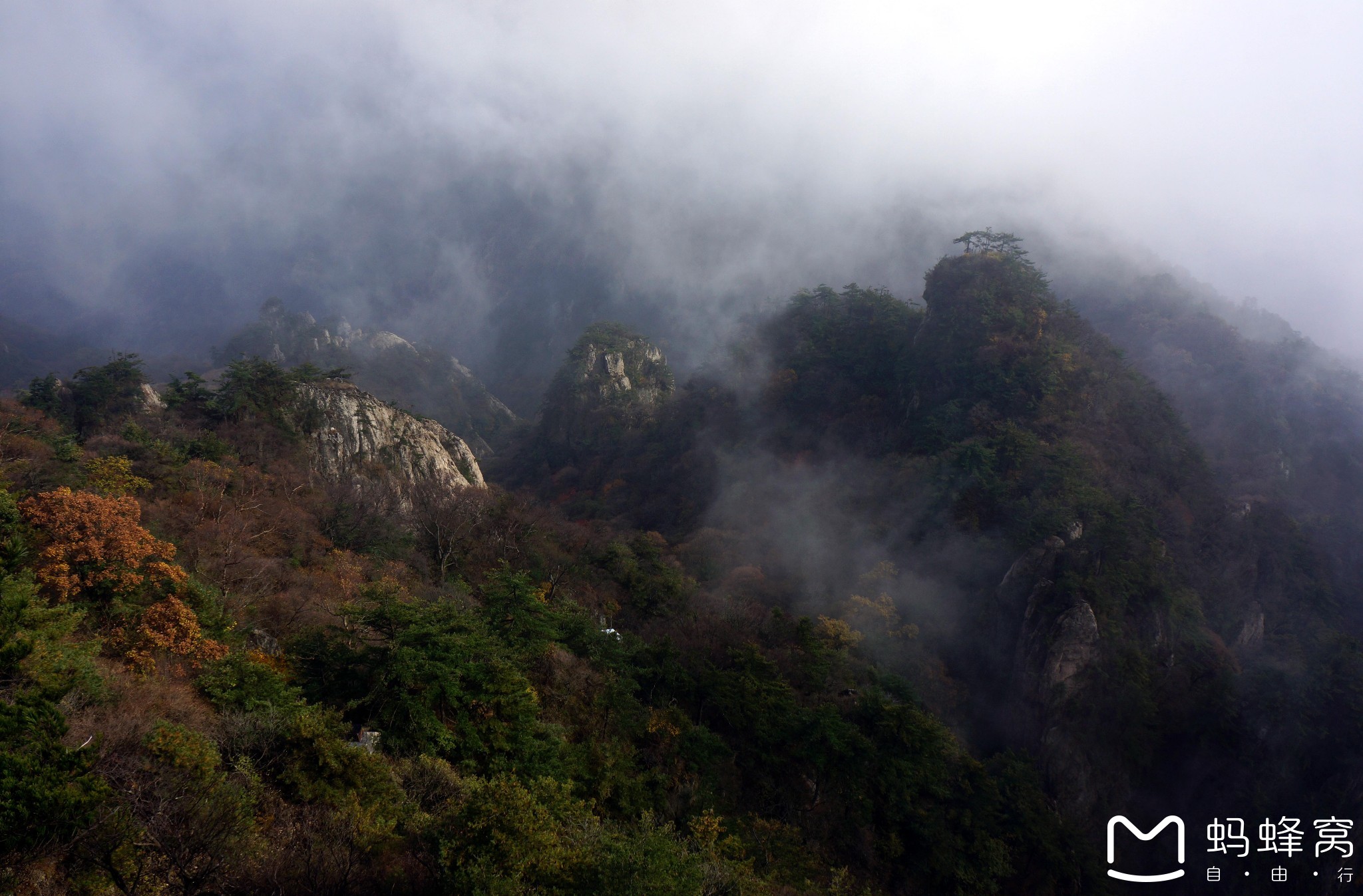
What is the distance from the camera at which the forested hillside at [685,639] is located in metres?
11.3

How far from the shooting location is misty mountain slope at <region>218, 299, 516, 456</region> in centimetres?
11019

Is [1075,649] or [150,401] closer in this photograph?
[1075,649]

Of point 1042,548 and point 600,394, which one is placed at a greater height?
point 600,394

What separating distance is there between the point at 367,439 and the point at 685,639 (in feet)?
90.2

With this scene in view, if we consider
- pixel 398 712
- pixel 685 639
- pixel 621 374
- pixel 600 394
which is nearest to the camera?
pixel 398 712

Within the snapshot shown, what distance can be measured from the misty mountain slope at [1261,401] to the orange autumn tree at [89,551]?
62409 mm

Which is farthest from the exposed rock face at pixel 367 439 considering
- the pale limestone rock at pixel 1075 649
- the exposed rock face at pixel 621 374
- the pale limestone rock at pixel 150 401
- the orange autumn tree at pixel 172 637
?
the pale limestone rock at pixel 1075 649

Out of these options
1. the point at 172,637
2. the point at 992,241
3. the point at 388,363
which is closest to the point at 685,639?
the point at 172,637

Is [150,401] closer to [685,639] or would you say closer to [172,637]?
[172,637]

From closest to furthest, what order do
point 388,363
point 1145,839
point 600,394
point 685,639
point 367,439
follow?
point 1145,839 → point 685,639 → point 367,439 → point 600,394 → point 388,363

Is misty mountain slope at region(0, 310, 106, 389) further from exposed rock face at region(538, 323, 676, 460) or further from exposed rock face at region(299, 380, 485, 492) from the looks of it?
exposed rock face at region(299, 380, 485, 492)

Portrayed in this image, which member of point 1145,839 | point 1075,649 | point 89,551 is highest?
point 1075,649

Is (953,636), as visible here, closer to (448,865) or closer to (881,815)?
(881,815)

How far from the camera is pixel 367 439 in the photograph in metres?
46.3
